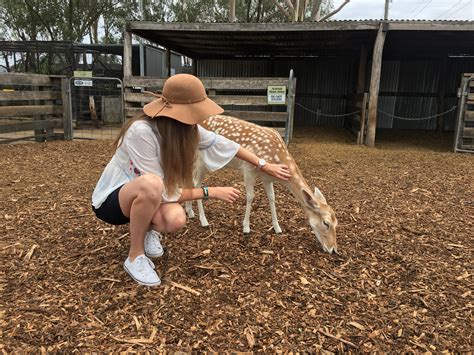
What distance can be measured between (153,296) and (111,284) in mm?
377

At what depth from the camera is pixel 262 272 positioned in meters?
3.36

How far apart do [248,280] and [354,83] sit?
13.5 m

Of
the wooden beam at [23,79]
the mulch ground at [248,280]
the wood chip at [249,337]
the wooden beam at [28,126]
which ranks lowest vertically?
the wood chip at [249,337]

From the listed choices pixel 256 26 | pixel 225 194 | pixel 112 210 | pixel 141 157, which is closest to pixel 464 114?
pixel 256 26

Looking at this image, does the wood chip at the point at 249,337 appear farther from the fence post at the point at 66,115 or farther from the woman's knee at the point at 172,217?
the fence post at the point at 66,115

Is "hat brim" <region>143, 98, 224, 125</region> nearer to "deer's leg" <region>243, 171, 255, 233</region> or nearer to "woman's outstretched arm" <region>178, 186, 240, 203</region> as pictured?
"woman's outstretched arm" <region>178, 186, 240, 203</region>

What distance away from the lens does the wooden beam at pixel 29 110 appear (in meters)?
8.68

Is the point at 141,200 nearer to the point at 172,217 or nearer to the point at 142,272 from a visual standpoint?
the point at 172,217

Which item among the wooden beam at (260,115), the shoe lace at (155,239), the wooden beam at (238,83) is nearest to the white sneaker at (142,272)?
the shoe lace at (155,239)

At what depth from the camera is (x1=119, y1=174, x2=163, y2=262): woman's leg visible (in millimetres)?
2775

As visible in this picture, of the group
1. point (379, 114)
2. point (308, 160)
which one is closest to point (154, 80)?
point (308, 160)

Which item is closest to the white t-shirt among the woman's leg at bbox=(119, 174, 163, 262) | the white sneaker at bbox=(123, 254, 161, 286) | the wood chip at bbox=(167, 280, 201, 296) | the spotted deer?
the woman's leg at bbox=(119, 174, 163, 262)

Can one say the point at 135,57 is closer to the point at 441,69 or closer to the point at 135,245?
the point at 441,69

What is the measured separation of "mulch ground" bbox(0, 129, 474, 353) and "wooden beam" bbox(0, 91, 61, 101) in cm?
416
